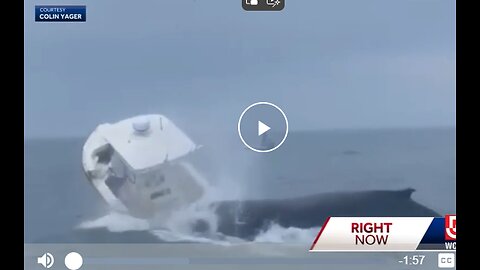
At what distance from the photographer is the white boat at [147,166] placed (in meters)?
3.04

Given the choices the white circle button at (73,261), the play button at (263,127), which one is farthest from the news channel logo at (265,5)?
the white circle button at (73,261)

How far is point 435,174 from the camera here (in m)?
3.04

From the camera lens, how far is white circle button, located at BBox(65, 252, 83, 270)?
10.1ft

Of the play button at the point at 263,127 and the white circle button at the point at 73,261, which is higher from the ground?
the play button at the point at 263,127

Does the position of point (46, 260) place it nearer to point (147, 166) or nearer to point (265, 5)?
point (147, 166)

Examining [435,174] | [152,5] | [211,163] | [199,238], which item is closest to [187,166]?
[211,163]

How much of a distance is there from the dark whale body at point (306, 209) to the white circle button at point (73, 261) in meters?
0.68

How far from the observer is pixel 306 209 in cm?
303

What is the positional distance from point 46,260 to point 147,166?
2.21 feet

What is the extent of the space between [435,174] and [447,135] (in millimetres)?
191

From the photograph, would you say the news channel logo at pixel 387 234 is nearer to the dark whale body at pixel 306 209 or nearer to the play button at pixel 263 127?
the dark whale body at pixel 306 209

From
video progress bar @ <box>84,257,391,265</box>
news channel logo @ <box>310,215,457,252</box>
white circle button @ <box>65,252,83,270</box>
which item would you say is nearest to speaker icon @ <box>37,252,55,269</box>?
white circle button @ <box>65,252,83,270</box>

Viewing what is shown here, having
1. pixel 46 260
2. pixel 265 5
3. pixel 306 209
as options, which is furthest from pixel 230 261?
pixel 265 5

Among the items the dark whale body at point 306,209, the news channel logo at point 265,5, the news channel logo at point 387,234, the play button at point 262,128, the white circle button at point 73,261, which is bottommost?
the white circle button at point 73,261
